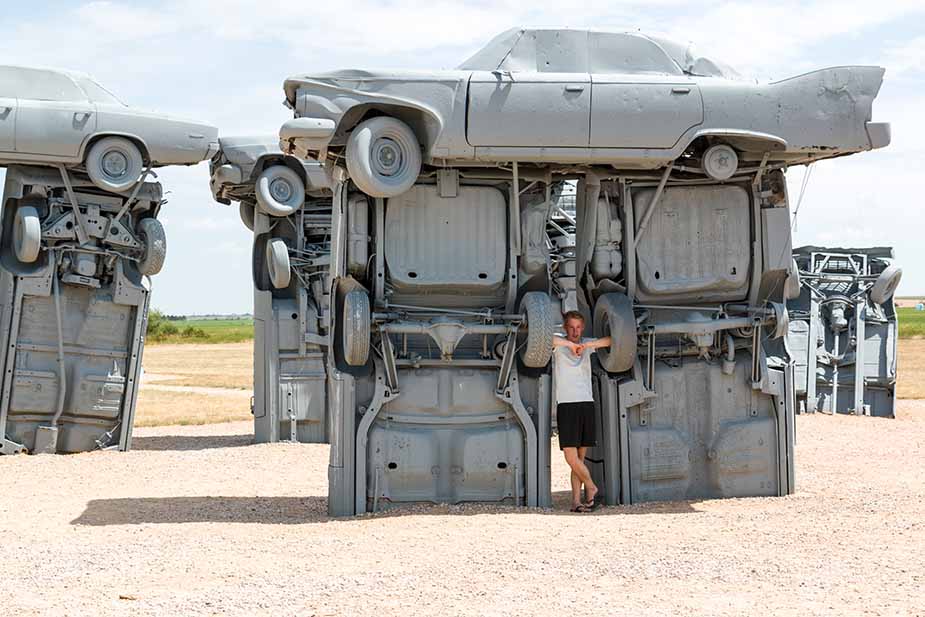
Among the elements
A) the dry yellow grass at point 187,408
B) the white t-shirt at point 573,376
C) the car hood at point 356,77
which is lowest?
the dry yellow grass at point 187,408

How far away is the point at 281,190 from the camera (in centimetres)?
1888

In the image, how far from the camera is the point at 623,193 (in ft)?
39.3

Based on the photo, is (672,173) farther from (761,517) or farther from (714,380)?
(761,517)

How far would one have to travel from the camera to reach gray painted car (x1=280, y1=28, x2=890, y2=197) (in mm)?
11000

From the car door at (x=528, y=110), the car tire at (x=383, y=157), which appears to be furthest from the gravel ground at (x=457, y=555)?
the car door at (x=528, y=110)

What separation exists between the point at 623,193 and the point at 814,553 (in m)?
4.21

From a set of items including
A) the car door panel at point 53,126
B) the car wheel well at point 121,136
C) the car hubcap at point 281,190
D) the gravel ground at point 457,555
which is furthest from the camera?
the car hubcap at point 281,190

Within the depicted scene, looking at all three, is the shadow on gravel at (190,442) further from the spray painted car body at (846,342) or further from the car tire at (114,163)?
the spray painted car body at (846,342)

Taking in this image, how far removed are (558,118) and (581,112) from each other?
198 mm

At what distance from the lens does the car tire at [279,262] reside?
19000mm

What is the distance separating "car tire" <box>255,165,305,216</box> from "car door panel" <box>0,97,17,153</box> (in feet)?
12.9

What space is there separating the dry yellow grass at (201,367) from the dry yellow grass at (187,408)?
3.41 meters

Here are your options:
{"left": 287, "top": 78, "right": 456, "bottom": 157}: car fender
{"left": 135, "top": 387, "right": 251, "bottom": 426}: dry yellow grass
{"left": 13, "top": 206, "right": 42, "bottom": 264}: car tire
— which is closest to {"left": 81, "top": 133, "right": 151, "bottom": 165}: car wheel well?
{"left": 13, "top": 206, "right": 42, "bottom": 264}: car tire

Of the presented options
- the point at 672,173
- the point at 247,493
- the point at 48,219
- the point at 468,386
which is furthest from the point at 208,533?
the point at 48,219
